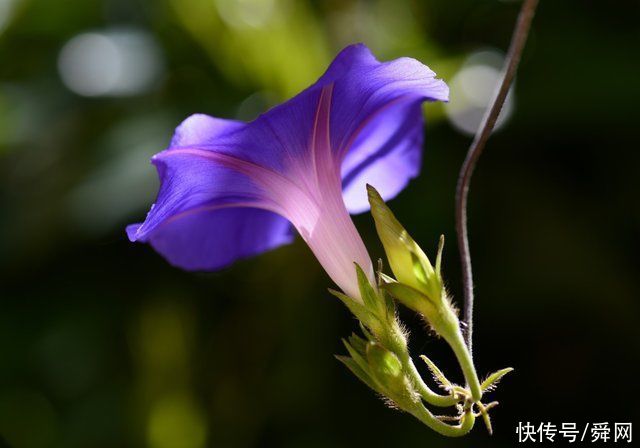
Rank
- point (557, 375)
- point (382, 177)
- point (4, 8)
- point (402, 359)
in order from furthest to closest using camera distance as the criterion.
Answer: point (4, 8)
point (557, 375)
point (382, 177)
point (402, 359)

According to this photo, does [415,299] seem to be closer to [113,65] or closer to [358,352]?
[358,352]

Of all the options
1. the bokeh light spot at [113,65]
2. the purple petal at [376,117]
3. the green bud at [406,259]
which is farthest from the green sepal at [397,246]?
the bokeh light spot at [113,65]

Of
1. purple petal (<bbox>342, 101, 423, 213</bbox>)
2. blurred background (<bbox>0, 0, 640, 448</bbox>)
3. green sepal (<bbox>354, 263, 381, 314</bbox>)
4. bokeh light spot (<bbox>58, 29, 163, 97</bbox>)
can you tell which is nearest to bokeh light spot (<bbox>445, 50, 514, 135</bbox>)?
blurred background (<bbox>0, 0, 640, 448</bbox>)

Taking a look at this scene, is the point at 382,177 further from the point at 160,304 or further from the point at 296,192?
the point at 160,304

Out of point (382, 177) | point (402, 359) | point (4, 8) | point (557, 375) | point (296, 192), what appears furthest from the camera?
point (4, 8)

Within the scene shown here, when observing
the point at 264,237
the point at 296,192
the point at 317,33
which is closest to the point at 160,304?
the point at 317,33

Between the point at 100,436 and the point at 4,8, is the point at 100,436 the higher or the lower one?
the lower one

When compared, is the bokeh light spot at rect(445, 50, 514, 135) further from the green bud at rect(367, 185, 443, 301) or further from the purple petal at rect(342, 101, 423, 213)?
the green bud at rect(367, 185, 443, 301)
